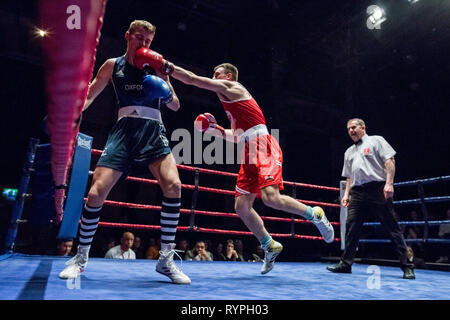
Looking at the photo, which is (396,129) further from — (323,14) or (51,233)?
(51,233)

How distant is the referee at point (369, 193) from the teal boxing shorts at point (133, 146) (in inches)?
71.4

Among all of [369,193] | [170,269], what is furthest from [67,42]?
[369,193]

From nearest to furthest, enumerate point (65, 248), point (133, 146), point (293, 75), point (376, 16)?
point (133, 146)
point (65, 248)
point (376, 16)
point (293, 75)

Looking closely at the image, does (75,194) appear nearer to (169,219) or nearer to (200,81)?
(169,219)

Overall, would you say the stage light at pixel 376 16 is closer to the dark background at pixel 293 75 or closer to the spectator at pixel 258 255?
the dark background at pixel 293 75

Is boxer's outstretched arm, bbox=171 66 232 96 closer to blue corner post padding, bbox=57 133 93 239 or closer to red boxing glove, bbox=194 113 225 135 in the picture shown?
red boxing glove, bbox=194 113 225 135

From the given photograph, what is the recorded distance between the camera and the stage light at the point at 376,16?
26.9 ft

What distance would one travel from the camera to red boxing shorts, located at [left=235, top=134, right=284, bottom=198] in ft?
8.39

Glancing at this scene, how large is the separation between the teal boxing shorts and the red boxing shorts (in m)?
0.78

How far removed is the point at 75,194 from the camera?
2812 mm

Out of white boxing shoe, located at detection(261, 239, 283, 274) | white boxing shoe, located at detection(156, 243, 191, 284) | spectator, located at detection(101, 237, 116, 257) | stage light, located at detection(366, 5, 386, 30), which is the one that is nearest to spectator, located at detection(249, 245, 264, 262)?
spectator, located at detection(101, 237, 116, 257)

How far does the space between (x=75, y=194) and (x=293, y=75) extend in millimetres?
7961

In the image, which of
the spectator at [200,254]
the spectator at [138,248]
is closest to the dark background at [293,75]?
the spectator at [138,248]
